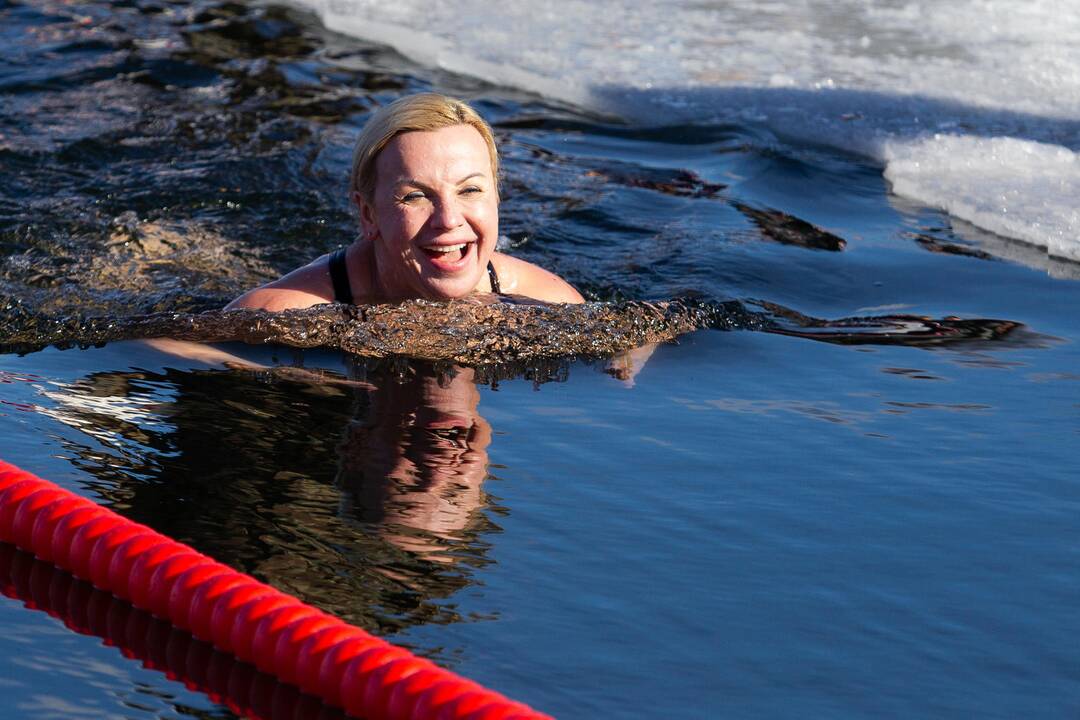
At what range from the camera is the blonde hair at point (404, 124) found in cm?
477

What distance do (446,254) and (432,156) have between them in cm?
35

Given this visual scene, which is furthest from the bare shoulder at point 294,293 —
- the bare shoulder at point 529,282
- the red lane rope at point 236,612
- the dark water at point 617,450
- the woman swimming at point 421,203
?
the red lane rope at point 236,612

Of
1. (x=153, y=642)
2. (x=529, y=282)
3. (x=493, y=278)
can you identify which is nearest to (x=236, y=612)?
(x=153, y=642)

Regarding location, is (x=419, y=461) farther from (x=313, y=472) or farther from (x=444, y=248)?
(x=444, y=248)

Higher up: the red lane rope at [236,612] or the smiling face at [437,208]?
the smiling face at [437,208]

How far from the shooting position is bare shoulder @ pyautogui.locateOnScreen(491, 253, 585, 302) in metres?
5.46

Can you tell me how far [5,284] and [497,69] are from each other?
15.9 ft

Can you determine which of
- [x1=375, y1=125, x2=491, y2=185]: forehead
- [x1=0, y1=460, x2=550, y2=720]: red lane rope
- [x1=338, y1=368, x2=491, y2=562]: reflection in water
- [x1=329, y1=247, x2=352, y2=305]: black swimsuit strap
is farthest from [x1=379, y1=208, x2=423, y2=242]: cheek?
[x1=0, y1=460, x2=550, y2=720]: red lane rope

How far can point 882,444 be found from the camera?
4.00 m

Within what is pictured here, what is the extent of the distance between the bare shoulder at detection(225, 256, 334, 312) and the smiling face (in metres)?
0.34

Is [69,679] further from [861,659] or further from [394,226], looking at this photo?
[394,226]

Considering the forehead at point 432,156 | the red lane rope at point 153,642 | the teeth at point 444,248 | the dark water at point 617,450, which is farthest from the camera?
the teeth at point 444,248

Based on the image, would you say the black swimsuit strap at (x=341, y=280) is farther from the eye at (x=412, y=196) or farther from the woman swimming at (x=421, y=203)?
the eye at (x=412, y=196)

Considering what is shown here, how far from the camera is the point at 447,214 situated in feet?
15.6
